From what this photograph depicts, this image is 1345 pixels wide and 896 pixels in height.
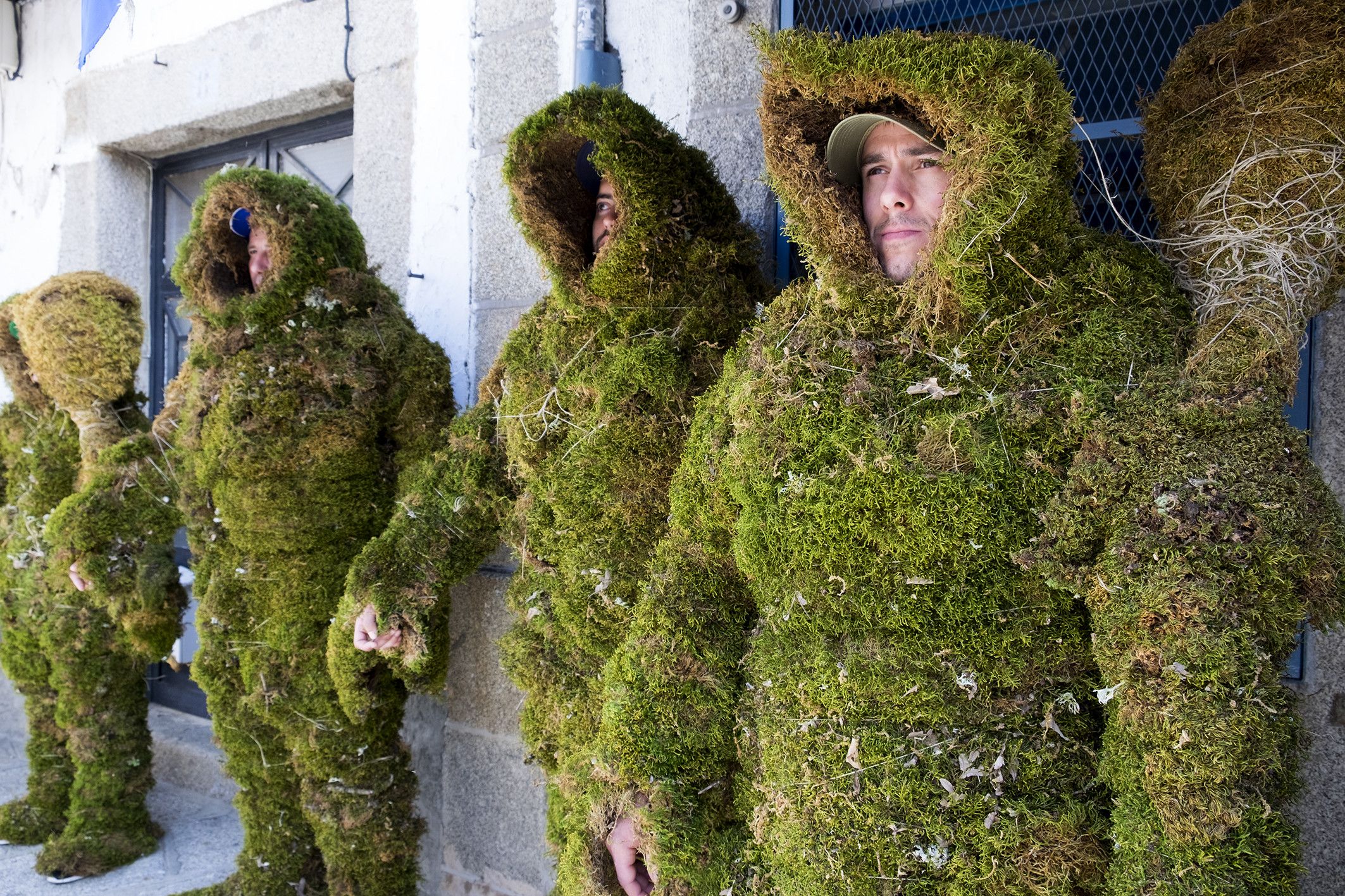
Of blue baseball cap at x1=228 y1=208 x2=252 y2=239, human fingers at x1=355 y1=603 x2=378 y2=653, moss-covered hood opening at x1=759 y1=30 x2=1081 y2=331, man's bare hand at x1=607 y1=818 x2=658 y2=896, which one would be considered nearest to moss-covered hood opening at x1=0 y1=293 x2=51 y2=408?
blue baseball cap at x1=228 y1=208 x2=252 y2=239

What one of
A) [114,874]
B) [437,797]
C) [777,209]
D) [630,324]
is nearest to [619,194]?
[630,324]

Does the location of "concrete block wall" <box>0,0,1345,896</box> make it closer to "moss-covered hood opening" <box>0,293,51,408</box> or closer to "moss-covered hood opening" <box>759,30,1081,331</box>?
"moss-covered hood opening" <box>759,30,1081,331</box>

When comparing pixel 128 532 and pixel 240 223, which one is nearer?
pixel 240 223

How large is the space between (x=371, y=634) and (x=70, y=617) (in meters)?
1.98

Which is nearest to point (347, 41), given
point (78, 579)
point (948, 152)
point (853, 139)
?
point (78, 579)

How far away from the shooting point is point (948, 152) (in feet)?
5.34

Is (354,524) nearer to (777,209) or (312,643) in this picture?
(312,643)

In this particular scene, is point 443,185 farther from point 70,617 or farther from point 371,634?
point 70,617

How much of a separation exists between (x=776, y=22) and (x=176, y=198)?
397 cm

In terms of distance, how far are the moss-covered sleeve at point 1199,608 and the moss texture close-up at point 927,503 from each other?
88 millimetres

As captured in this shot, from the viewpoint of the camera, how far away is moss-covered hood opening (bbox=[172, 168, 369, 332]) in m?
2.87

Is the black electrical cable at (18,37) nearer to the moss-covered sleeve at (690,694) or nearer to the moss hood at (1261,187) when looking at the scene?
the moss-covered sleeve at (690,694)

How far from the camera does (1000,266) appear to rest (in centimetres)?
155

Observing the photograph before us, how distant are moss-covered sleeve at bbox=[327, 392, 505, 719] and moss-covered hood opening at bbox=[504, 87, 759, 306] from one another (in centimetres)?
57
